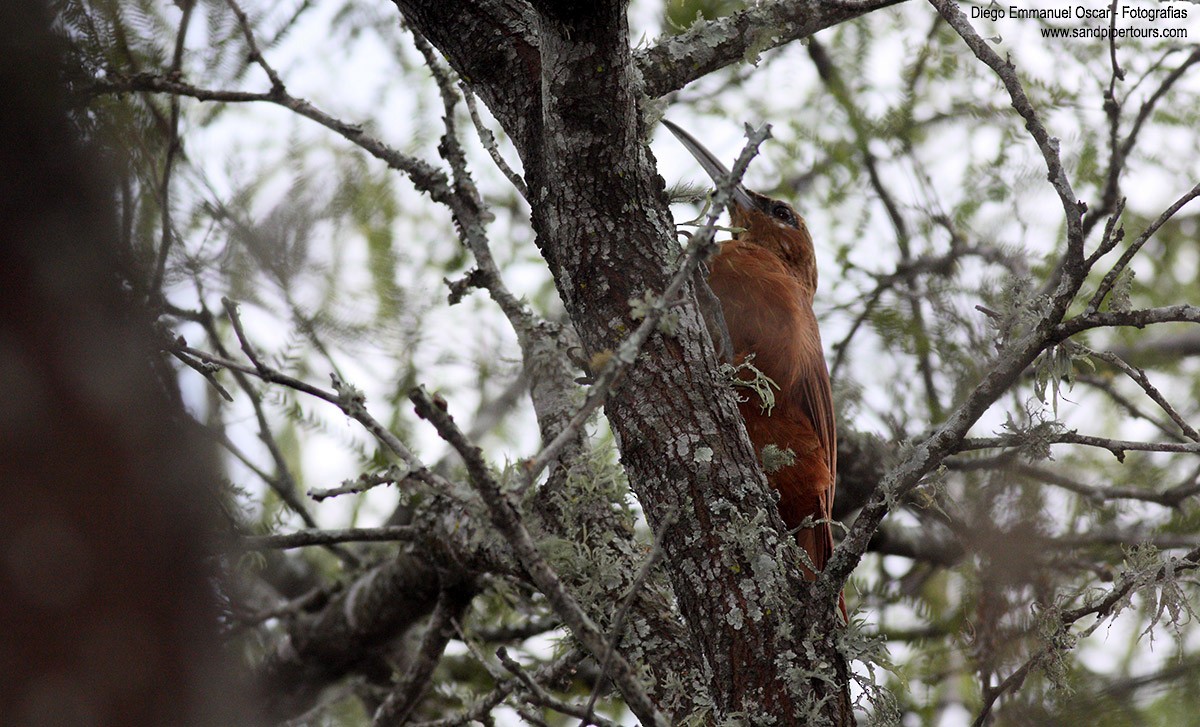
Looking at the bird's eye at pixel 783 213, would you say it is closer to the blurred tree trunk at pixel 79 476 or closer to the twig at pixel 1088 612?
the twig at pixel 1088 612

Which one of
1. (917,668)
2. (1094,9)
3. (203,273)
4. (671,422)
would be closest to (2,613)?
(671,422)

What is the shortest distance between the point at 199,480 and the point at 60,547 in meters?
0.15

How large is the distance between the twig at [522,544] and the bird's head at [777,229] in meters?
2.83

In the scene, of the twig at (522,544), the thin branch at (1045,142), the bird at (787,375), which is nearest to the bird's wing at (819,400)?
the bird at (787,375)

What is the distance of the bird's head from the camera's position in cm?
433

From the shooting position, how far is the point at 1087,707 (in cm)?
293

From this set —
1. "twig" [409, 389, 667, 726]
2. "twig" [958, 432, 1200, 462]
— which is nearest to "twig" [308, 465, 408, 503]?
"twig" [409, 389, 667, 726]

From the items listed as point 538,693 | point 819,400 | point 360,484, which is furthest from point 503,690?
point 819,400

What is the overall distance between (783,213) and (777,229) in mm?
109

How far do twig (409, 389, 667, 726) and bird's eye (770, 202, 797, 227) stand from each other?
3.06 m

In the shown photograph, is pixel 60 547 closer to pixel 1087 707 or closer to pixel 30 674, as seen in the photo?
pixel 30 674

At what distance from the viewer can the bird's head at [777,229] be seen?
433 centimetres

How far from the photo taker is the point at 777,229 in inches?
171

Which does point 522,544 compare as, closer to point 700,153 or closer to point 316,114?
point 316,114
